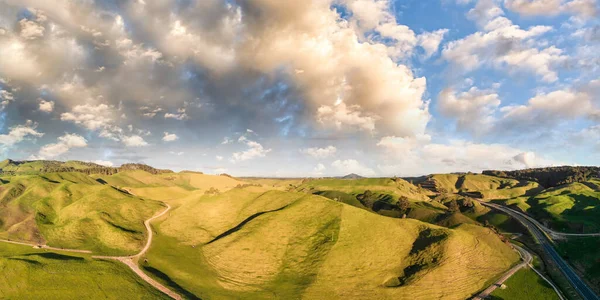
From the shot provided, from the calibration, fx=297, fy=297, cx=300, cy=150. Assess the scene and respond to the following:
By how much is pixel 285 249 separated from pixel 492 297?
1994 inches

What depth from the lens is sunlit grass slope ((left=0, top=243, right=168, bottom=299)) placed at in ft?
188

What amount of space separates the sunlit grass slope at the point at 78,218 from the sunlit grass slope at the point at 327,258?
13.2m

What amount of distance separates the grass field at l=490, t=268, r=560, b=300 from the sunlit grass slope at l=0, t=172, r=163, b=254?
98.0 meters

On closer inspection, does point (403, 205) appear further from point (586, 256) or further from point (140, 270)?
point (140, 270)

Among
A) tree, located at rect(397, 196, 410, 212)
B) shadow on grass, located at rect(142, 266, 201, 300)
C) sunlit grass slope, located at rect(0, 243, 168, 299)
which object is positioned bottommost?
shadow on grass, located at rect(142, 266, 201, 300)

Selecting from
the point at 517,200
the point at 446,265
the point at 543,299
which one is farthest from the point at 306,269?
the point at 517,200

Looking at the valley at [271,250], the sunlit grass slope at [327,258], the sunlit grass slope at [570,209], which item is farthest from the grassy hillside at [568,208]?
the sunlit grass slope at [327,258]

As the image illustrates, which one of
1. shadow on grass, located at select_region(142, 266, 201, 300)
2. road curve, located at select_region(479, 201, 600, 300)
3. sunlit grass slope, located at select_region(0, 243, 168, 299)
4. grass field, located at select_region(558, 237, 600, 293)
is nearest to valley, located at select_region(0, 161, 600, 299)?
shadow on grass, located at select_region(142, 266, 201, 300)

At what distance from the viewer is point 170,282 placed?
6762cm

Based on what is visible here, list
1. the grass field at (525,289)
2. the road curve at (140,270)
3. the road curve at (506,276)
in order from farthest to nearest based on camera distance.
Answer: the grass field at (525,289), the road curve at (506,276), the road curve at (140,270)

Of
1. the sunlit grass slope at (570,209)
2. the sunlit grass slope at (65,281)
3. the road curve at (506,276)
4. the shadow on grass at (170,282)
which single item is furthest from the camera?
the sunlit grass slope at (570,209)

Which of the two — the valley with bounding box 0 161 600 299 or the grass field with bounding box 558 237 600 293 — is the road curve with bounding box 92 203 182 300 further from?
the grass field with bounding box 558 237 600 293

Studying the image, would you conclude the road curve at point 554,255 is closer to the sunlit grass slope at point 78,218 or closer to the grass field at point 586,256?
the grass field at point 586,256

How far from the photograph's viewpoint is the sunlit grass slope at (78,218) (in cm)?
9606
